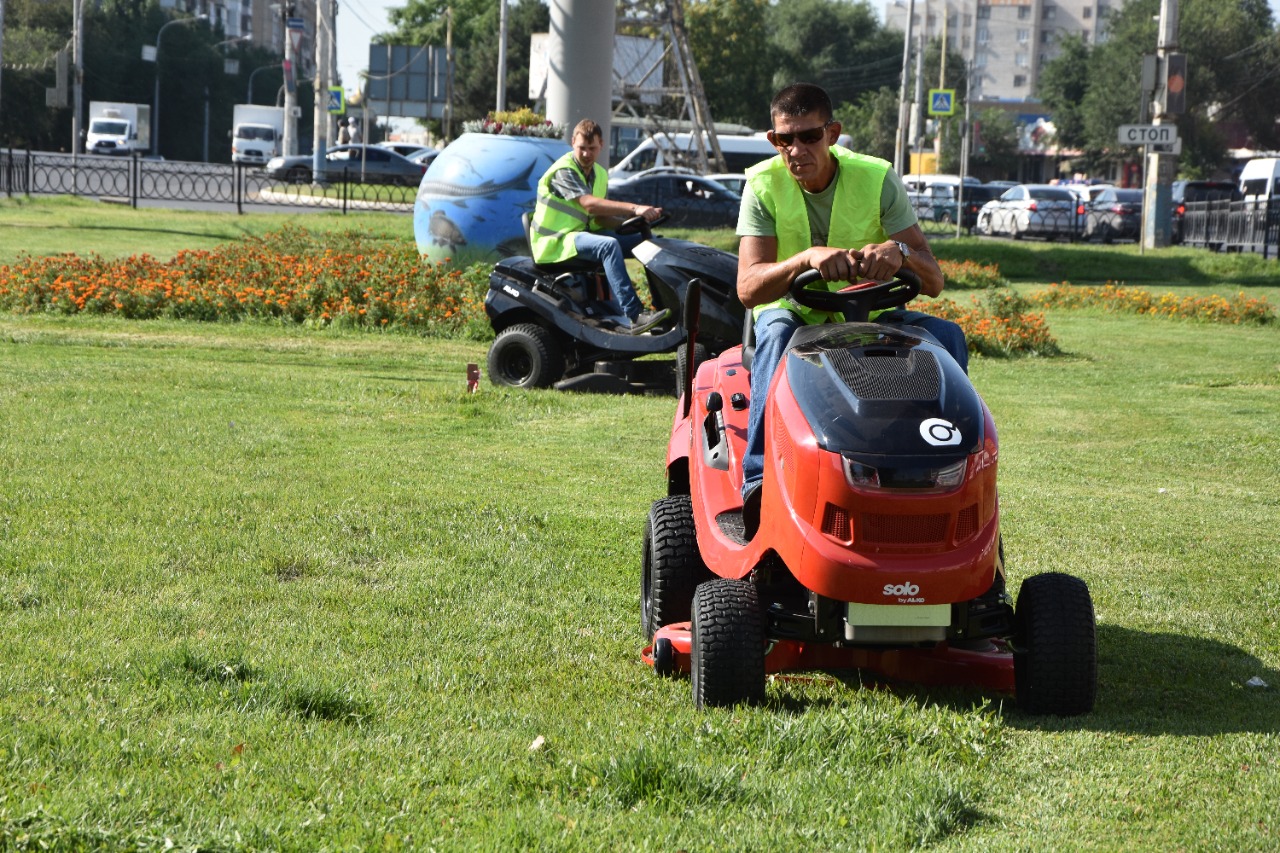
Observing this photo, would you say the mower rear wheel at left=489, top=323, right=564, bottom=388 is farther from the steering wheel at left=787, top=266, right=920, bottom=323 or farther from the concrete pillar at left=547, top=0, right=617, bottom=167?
the concrete pillar at left=547, top=0, right=617, bottom=167

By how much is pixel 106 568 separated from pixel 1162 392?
29.1 feet

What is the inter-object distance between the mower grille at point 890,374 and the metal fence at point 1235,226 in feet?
86.7

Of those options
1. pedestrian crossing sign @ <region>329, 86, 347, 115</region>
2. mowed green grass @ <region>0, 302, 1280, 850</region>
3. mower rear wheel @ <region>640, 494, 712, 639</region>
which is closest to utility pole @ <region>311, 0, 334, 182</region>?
pedestrian crossing sign @ <region>329, 86, 347, 115</region>

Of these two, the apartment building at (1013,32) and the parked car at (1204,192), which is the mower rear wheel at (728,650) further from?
the apartment building at (1013,32)

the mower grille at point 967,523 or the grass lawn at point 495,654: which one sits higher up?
the mower grille at point 967,523

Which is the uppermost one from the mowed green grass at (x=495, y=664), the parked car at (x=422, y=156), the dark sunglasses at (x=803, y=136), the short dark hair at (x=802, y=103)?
the parked car at (x=422, y=156)

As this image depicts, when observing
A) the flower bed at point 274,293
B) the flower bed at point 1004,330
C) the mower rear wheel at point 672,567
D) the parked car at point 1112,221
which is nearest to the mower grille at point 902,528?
the mower rear wheel at point 672,567

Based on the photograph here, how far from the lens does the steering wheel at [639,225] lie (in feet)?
34.7

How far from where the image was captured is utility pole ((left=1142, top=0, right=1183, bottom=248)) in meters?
28.8

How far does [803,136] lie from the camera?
4738 mm

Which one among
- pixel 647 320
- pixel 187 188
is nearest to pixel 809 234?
pixel 647 320

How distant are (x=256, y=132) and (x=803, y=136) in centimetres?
6857

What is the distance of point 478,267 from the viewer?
51.3 ft

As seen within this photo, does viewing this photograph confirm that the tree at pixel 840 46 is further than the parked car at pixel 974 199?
Yes
